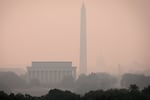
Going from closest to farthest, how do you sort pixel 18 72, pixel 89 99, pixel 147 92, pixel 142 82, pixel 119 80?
pixel 89 99 → pixel 147 92 → pixel 142 82 → pixel 119 80 → pixel 18 72

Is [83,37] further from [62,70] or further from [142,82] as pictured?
[142,82]

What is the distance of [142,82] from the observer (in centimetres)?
6334

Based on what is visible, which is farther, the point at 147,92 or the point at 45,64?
the point at 45,64

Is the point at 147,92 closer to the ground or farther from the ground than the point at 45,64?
closer to the ground

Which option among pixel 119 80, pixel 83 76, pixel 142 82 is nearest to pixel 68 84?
pixel 83 76

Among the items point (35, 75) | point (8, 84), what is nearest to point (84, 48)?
point (35, 75)

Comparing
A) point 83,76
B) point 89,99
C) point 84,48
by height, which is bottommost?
point 89,99

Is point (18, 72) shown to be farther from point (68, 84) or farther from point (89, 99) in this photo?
point (89, 99)

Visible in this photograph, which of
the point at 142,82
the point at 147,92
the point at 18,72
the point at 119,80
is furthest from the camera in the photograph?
the point at 18,72

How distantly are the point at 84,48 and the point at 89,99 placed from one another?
35.5m

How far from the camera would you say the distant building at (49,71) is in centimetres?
7575

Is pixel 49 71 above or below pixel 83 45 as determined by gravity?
below

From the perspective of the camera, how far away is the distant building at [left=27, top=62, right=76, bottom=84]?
249ft

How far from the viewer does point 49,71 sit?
250 feet
